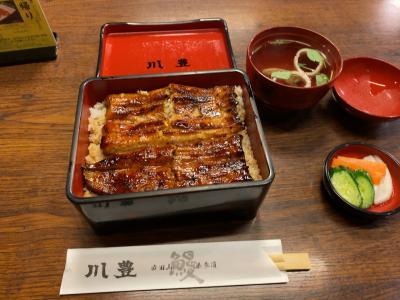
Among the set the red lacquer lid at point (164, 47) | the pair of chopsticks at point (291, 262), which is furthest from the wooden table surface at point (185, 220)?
the red lacquer lid at point (164, 47)

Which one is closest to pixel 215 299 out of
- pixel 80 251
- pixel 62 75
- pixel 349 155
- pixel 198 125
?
pixel 80 251

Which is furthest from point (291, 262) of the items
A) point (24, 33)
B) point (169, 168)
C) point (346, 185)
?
point (24, 33)

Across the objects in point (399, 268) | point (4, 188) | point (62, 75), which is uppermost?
point (62, 75)

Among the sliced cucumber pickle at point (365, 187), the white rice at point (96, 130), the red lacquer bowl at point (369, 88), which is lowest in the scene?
→ the sliced cucumber pickle at point (365, 187)

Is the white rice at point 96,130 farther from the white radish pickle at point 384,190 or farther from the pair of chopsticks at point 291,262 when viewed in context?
the white radish pickle at point 384,190

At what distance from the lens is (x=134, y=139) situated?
4.03 feet

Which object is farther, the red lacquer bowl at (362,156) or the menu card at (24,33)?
the menu card at (24,33)

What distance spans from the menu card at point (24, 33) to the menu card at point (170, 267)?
1.01 metres

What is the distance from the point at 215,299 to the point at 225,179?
373 mm

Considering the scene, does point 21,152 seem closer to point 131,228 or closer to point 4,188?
point 4,188

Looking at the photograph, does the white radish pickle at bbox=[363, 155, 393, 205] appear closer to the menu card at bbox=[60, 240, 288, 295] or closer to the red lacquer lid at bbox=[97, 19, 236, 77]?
the menu card at bbox=[60, 240, 288, 295]

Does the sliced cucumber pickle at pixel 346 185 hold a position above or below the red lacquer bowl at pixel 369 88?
below

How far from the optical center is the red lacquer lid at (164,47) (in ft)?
5.19

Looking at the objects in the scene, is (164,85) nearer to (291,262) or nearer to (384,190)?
(291,262)
